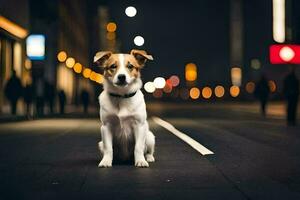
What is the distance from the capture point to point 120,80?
8367 mm

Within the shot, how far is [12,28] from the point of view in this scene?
39.3 m

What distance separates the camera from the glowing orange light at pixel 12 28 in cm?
3603

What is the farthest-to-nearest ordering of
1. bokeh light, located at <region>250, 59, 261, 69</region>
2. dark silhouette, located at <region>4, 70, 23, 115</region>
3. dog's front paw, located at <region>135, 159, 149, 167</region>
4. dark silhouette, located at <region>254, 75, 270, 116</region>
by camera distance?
bokeh light, located at <region>250, 59, 261, 69</region> → dark silhouette, located at <region>254, 75, 270, 116</region> → dark silhouette, located at <region>4, 70, 23, 115</region> → dog's front paw, located at <region>135, 159, 149, 167</region>

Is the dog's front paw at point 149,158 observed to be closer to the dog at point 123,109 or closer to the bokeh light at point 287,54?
the dog at point 123,109

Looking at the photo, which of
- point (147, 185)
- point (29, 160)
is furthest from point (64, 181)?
point (29, 160)

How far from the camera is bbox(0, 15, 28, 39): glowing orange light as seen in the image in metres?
36.0

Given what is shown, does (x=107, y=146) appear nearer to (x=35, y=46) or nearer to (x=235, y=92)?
(x=35, y=46)

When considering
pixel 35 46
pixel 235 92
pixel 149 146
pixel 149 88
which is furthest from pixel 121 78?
pixel 149 88

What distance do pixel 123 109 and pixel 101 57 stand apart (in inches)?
29.2

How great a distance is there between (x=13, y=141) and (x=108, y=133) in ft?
22.2

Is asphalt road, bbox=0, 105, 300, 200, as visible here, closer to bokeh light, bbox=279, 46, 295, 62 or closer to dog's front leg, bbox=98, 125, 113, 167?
dog's front leg, bbox=98, 125, 113, 167

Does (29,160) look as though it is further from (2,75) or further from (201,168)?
(2,75)

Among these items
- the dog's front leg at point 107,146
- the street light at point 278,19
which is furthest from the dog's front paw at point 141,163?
the street light at point 278,19

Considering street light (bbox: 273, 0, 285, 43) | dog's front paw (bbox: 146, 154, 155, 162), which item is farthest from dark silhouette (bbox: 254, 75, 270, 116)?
dog's front paw (bbox: 146, 154, 155, 162)
